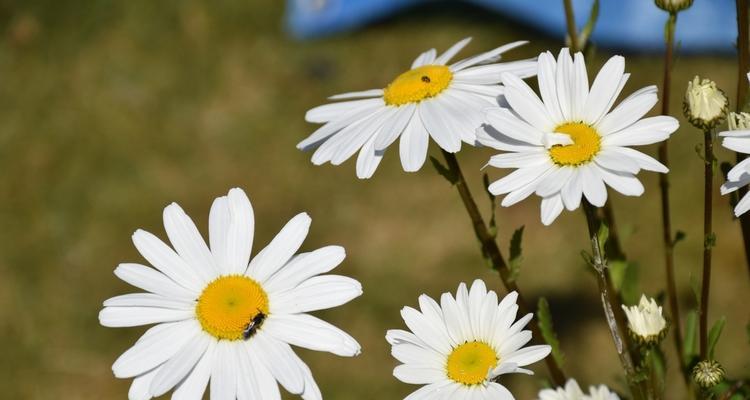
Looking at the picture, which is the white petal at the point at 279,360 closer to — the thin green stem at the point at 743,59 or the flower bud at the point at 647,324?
the flower bud at the point at 647,324

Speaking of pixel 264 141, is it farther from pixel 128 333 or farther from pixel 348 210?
pixel 128 333

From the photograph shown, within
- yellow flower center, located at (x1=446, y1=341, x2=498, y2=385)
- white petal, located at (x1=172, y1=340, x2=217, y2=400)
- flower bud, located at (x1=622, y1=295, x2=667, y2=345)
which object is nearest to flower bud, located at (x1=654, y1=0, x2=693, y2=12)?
flower bud, located at (x1=622, y1=295, x2=667, y2=345)

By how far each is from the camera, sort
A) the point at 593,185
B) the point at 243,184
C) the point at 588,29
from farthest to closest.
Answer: the point at 243,184 < the point at 588,29 < the point at 593,185

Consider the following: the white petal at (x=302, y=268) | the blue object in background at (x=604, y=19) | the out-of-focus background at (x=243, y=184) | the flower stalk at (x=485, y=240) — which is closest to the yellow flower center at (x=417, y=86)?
the flower stalk at (x=485, y=240)

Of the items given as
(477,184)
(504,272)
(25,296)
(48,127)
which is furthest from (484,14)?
(504,272)

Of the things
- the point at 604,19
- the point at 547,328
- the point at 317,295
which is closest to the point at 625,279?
the point at 547,328

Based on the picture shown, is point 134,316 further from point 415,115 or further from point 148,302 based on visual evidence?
point 415,115
